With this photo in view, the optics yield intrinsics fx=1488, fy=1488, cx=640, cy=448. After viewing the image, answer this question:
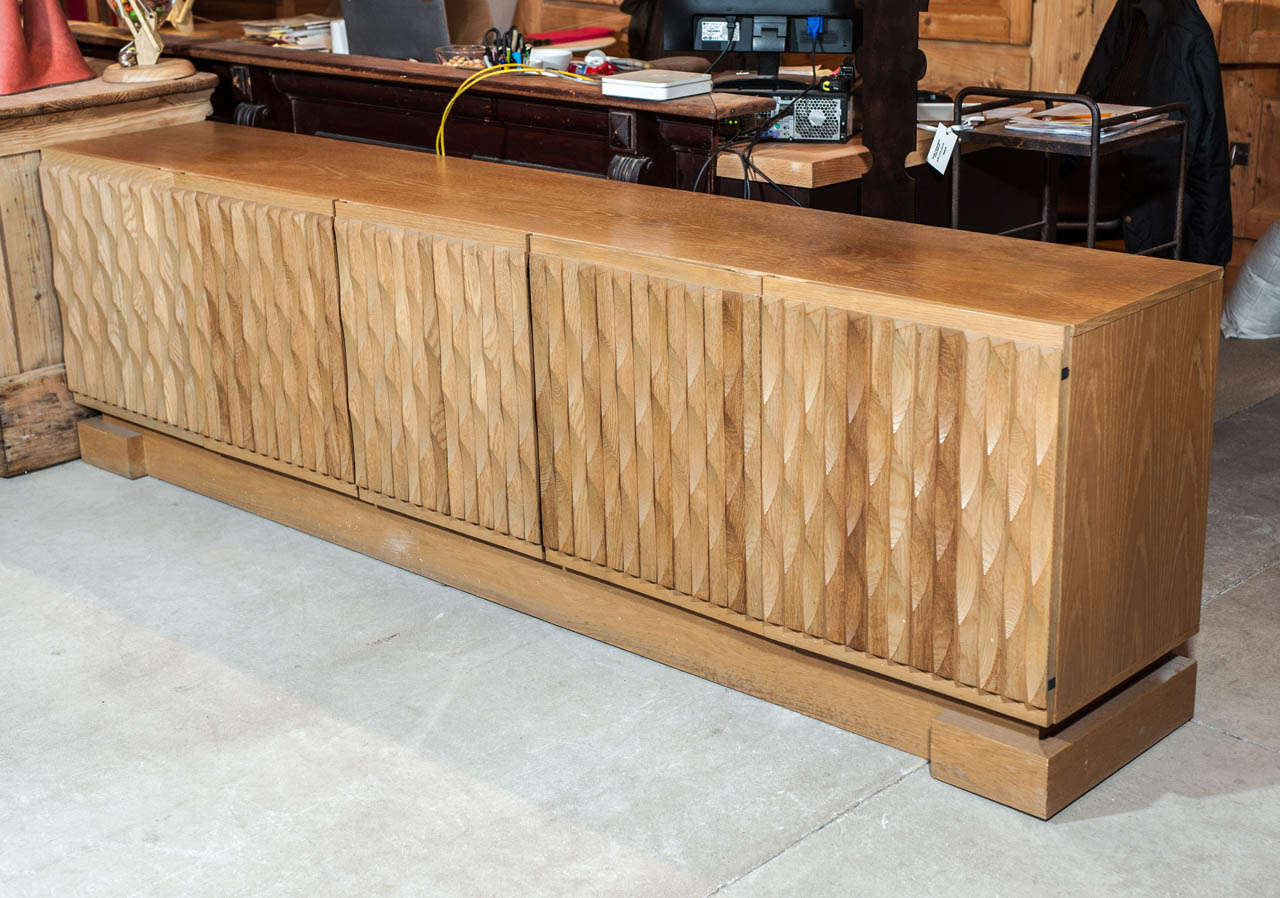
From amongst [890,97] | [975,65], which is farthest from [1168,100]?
[890,97]

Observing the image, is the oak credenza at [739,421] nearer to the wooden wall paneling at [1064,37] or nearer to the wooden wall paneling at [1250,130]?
the wooden wall paneling at [1064,37]

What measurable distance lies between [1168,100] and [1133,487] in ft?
8.75

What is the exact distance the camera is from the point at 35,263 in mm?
3572

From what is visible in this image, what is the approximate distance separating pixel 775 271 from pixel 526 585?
904mm

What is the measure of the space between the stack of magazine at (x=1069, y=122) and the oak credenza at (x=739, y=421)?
1.35m

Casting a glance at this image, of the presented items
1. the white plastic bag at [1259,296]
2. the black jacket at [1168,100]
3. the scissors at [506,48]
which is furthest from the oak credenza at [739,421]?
the white plastic bag at [1259,296]

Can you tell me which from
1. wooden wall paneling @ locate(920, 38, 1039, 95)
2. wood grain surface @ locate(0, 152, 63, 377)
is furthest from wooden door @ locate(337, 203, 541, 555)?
wooden wall paneling @ locate(920, 38, 1039, 95)

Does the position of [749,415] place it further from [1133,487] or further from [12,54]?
[12,54]

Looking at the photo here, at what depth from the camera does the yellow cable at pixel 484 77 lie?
12.8ft

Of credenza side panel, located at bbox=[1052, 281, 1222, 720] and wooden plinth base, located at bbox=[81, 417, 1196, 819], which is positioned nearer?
credenza side panel, located at bbox=[1052, 281, 1222, 720]

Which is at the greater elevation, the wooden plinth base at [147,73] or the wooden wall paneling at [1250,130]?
the wooden plinth base at [147,73]

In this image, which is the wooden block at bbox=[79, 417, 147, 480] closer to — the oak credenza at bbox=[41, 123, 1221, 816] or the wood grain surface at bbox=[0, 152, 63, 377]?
the wood grain surface at bbox=[0, 152, 63, 377]

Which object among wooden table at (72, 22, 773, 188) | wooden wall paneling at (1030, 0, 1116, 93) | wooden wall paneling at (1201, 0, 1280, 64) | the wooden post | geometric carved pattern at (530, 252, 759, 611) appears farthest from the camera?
wooden wall paneling at (1030, 0, 1116, 93)

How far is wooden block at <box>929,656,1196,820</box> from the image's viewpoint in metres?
2.16
